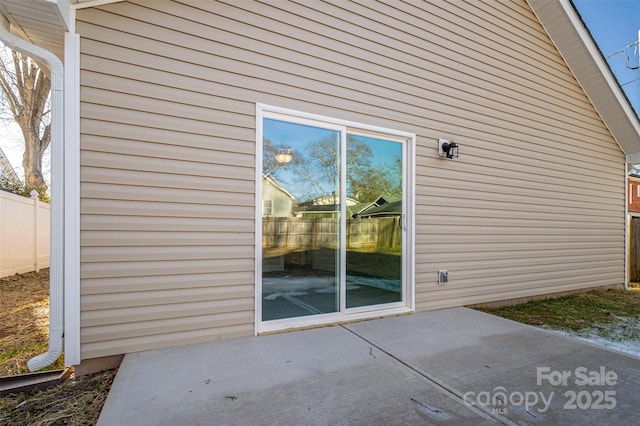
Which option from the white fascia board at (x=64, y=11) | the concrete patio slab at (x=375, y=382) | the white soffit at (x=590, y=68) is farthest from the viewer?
the white soffit at (x=590, y=68)

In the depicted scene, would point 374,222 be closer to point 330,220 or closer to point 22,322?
point 330,220

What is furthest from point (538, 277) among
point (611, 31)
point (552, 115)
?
point (611, 31)

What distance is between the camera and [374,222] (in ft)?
11.6

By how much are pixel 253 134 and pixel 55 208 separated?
1534 mm

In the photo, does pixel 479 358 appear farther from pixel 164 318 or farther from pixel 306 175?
pixel 164 318

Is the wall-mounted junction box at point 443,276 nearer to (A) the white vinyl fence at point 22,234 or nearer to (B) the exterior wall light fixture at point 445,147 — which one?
(B) the exterior wall light fixture at point 445,147

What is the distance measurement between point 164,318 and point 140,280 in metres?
0.35

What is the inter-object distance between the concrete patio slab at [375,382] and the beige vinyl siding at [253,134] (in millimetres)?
469

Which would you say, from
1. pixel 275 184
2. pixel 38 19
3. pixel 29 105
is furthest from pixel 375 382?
pixel 29 105

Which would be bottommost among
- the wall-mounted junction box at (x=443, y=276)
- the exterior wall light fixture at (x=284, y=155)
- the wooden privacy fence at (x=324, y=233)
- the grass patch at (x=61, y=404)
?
the grass patch at (x=61, y=404)

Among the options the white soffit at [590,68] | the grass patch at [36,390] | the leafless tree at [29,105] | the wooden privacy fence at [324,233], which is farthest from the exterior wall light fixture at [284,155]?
the leafless tree at [29,105]

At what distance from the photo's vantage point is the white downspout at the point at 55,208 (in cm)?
219

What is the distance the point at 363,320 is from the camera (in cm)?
329

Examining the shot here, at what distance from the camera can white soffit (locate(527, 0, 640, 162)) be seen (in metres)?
4.55
